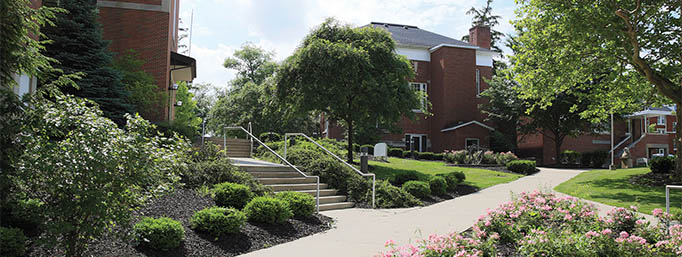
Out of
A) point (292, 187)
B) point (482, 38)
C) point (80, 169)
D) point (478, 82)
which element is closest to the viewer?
point (80, 169)

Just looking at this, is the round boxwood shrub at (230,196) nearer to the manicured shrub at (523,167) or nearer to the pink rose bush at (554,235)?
the pink rose bush at (554,235)

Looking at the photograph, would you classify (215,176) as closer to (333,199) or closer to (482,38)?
(333,199)

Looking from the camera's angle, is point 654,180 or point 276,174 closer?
point 276,174

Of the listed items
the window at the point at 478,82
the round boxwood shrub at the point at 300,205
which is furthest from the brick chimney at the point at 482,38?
the round boxwood shrub at the point at 300,205

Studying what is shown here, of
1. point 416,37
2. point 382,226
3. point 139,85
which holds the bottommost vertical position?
point 382,226

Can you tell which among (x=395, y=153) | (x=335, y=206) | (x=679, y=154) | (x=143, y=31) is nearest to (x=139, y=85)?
(x=143, y=31)

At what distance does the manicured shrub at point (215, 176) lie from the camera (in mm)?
9683

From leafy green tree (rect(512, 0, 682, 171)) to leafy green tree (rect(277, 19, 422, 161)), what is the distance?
4.84 meters

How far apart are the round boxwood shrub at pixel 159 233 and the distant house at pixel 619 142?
31.5 m

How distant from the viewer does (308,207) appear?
8883mm

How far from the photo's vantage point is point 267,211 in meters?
7.80

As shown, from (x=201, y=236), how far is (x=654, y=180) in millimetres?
15805

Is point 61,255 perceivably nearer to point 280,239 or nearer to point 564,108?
point 280,239

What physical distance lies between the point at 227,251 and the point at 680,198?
40.7 ft
